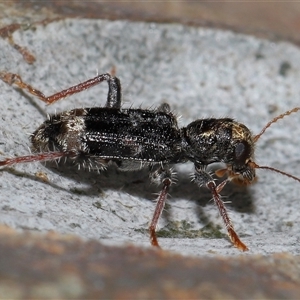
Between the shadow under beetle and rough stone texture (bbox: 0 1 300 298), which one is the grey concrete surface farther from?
the shadow under beetle

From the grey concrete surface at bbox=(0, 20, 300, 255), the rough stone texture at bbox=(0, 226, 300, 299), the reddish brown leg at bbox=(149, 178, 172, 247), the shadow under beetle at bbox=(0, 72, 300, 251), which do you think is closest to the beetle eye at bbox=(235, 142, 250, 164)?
the shadow under beetle at bbox=(0, 72, 300, 251)

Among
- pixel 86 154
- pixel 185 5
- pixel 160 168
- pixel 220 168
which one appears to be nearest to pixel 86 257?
pixel 86 154

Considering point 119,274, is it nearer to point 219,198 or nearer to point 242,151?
point 219,198

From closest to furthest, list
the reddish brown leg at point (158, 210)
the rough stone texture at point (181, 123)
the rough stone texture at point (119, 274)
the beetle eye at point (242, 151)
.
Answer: the rough stone texture at point (119, 274) < the rough stone texture at point (181, 123) < the reddish brown leg at point (158, 210) < the beetle eye at point (242, 151)

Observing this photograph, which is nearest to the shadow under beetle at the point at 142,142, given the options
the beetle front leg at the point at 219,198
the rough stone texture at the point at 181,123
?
the beetle front leg at the point at 219,198

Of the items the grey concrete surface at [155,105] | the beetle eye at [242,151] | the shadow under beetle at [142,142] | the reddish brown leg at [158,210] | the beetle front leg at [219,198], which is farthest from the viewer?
the beetle eye at [242,151]

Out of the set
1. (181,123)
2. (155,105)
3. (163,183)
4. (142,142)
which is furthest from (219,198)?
(155,105)

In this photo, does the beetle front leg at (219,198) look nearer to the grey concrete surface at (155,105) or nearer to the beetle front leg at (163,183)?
the grey concrete surface at (155,105)
